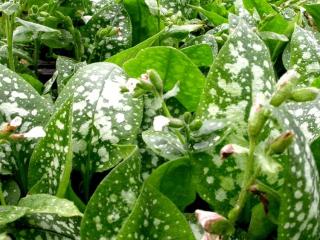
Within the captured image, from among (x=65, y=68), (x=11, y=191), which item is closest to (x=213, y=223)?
(x=11, y=191)

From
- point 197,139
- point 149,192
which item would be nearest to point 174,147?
point 197,139

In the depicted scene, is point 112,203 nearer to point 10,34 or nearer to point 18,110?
point 18,110

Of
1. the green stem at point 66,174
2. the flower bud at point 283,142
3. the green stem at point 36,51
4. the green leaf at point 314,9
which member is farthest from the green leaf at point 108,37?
the flower bud at point 283,142

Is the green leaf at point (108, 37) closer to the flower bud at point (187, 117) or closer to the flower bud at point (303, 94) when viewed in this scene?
the flower bud at point (187, 117)

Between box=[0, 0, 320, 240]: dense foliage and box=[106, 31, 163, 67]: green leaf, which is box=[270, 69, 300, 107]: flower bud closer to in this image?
box=[0, 0, 320, 240]: dense foliage

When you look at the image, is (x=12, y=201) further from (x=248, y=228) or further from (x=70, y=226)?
(x=248, y=228)

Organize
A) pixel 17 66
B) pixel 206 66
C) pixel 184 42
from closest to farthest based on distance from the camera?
pixel 206 66 → pixel 17 66 → pixel 184 42
